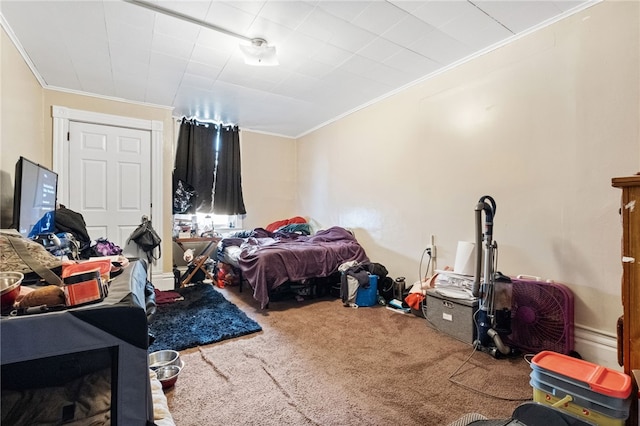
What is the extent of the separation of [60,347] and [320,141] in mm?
4459

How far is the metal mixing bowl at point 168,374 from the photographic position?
1.69 metres

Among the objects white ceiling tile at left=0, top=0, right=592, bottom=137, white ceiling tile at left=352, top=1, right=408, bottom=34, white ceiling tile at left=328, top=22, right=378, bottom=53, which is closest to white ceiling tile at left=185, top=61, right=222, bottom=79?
white ceiling tile at left=0, top=0, right=592, bottom=137

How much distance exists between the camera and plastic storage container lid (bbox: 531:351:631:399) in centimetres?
124

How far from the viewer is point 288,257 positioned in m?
3.20

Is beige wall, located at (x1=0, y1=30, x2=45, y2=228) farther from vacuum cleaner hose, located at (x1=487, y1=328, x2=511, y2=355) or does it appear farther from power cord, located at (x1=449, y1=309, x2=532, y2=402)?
vacuum cleaner hose, located at (x1=487, y1=328, x2=511, y2=355)

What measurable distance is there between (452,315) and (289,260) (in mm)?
1643

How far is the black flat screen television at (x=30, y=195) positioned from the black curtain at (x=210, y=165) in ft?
7.07

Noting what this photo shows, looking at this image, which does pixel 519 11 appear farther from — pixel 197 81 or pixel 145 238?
pixel 145 238

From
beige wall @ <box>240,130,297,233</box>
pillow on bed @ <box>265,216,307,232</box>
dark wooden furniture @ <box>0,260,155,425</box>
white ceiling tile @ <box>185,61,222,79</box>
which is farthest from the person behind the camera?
beige wall @ <box>240,130,297,233</box>

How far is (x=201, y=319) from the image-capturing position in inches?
109

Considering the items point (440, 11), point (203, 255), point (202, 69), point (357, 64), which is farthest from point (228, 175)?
point (440, 11)

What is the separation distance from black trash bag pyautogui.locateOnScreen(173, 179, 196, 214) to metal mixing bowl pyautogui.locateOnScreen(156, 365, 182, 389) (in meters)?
3.10

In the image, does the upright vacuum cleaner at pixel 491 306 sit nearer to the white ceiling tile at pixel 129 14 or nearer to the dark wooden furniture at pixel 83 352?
the dark wooden furniture at pixel 83 352

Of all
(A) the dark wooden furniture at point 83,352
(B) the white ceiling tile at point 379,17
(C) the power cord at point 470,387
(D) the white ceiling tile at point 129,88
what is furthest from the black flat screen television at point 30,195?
(C) the power cord at point 470,387
